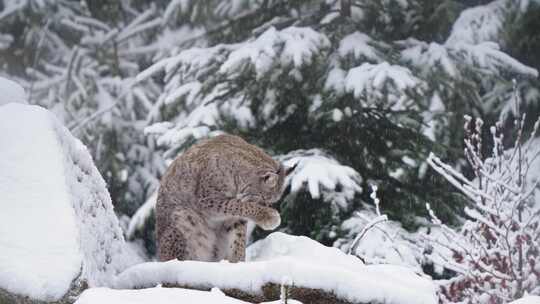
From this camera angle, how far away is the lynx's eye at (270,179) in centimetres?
535

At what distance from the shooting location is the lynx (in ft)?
16.8

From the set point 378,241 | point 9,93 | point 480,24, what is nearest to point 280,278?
point 9,93

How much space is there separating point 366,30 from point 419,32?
100 centimetres

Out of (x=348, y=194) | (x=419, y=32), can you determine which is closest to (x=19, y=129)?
(x=348, y=194)

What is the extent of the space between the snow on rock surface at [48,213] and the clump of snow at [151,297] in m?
0.27

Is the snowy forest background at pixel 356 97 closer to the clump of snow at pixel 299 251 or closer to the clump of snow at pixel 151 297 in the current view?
the clump of snow at pixel 299 251

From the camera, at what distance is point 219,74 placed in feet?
30.5

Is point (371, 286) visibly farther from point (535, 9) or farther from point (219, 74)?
point (535, 9)

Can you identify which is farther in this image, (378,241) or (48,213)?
(378,241)

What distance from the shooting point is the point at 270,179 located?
5379 millimetres

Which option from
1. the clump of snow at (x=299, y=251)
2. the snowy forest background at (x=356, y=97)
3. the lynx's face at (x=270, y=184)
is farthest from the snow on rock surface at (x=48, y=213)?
the snowy forest background at (x=356, y=97)

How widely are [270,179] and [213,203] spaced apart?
0.41m

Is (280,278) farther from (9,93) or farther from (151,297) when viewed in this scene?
(9,93)

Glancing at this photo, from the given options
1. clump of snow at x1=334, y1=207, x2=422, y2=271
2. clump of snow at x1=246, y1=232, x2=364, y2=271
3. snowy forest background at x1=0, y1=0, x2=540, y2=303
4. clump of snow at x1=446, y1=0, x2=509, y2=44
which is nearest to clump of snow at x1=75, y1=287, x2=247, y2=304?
clump of snow at x1=246, y1=232, x2=364, y2=271
